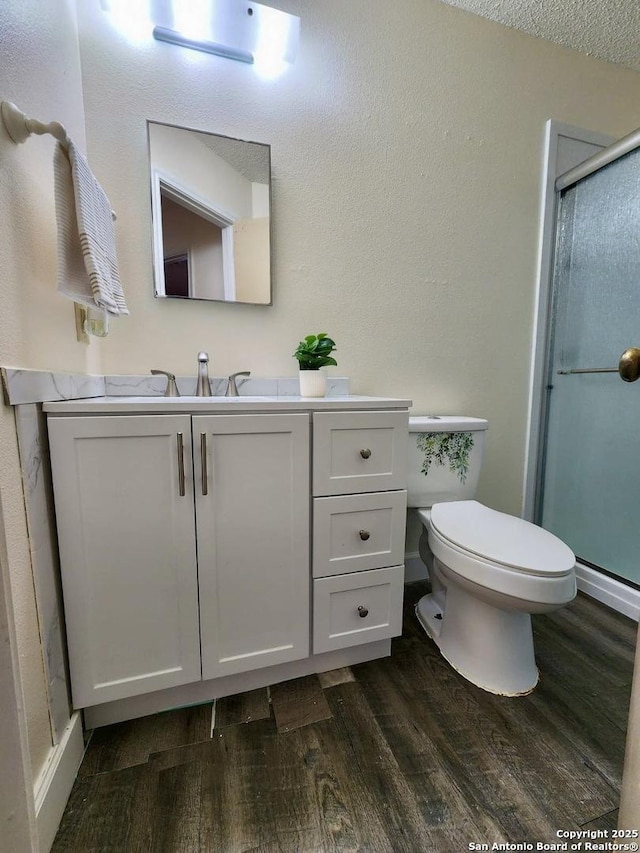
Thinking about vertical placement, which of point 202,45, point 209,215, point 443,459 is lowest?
point 443,459

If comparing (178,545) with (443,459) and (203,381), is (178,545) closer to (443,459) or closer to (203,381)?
(203,381)

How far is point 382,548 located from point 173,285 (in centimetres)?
114

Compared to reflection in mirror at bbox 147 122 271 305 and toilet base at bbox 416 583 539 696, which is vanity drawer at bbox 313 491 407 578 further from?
reflection in mirror at bbox 147 122 271 305

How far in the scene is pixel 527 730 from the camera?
0.94m

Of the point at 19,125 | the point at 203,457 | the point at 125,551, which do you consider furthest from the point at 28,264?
the point at 125,551

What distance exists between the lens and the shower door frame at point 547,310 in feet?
5.22

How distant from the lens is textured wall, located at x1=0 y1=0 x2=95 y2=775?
659 millimetres

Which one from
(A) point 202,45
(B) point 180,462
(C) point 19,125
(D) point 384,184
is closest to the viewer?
(C) point 19,125

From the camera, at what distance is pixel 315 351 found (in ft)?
4.05

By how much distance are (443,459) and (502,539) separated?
39 centimetres

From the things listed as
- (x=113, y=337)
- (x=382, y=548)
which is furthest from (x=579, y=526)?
(x=113, y=337)

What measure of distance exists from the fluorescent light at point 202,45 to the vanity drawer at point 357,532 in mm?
1526

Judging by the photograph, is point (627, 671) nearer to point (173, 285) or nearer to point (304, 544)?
point (304, 544)

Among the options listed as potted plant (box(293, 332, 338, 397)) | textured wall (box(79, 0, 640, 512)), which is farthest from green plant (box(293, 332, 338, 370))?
textured wall (box(79, 0, 640, 512))
